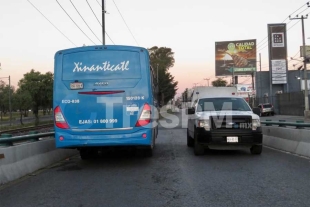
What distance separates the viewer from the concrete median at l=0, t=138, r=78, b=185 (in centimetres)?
732

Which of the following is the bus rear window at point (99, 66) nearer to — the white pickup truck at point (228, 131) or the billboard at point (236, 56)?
the white pickup truck at point (228, 131)

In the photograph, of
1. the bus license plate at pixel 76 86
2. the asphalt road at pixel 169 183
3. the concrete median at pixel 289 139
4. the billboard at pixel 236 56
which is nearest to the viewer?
the asphalt road at pixel 169 183

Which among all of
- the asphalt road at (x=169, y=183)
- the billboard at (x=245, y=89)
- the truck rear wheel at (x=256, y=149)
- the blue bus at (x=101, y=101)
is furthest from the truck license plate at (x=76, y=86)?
the billboard at (x=245, y=89)

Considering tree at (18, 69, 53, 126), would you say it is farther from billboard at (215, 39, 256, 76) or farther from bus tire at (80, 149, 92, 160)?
bus tire at (80, 149, 92, 160)

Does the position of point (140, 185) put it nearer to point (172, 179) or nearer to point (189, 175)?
point (172, 179)

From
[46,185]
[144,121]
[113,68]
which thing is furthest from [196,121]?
[46,185]

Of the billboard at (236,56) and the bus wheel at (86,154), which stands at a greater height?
the billboard at (236,56)

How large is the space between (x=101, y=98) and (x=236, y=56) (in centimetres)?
5778

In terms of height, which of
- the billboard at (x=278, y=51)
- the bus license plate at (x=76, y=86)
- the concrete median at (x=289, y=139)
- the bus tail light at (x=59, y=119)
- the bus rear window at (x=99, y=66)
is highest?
the billboard at (x=278, y=51)

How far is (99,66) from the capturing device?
8.72 m

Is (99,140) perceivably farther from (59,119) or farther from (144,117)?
(144,117)

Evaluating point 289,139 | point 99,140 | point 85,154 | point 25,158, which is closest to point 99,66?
point 99,140

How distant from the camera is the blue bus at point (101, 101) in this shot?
8.49m

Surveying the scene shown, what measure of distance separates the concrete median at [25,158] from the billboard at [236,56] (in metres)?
55.8
